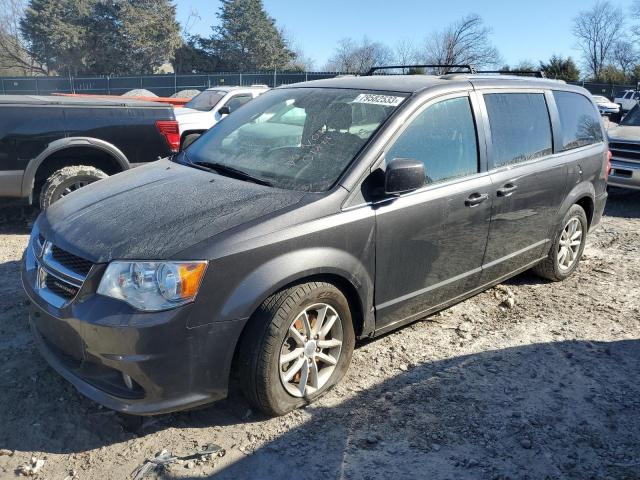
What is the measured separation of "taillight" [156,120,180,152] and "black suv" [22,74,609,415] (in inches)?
97.7

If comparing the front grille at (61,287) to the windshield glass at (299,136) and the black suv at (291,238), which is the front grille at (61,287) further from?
the windshield glass at (299,136)

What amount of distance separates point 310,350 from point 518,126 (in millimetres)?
2515

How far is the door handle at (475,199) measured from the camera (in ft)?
12.4

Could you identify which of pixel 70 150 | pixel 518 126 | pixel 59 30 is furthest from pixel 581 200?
pixel 59 30

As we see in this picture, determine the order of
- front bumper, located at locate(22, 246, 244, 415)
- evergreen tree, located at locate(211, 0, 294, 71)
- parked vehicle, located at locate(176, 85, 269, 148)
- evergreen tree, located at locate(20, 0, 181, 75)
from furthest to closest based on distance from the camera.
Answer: evergreen tree, located at locate(211, 0, 294, 71), evergreen tree, located at locate(20, 0, 181, 75), parked vehicle, located at locate(176, 85, 269, 148), front bumper, located at locate(22, 246, 244, 415)

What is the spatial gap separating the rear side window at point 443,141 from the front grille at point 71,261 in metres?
1.80

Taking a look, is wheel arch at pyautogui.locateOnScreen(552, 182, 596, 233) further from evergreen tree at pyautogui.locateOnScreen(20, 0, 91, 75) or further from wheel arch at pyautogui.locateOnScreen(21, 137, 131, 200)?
evergreen tree at pyautogui.locateOnScreen(20, 0, 91, 75)

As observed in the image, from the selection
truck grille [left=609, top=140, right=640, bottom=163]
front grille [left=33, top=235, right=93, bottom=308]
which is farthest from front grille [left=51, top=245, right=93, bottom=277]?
truck grille [left=609, top=140, right=640, bottom=163]

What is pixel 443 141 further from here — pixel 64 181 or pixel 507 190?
pixel 64 181

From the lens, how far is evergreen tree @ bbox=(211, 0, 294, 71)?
5075cm

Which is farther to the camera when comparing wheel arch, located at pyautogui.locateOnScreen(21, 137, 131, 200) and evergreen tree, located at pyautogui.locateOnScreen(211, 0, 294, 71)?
evergreen tree, located at pyautogui.locateOnScreen(211, 0, 294, 71)

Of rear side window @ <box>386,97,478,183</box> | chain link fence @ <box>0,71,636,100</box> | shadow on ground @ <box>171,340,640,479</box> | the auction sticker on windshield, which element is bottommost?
shadow on ground @ <box>171,340,640,479</box>

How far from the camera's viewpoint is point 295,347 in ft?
10.1

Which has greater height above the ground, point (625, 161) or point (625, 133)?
point (625, 133)
